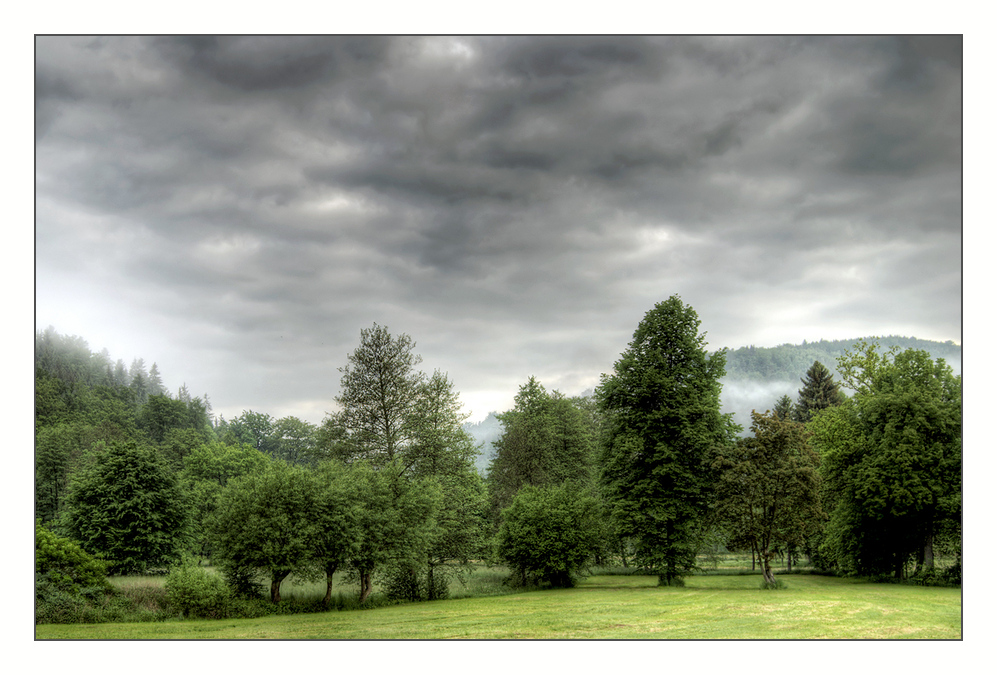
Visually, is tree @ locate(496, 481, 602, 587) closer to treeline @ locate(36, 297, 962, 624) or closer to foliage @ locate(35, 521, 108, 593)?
treeline @ locate(36, 297, 962, 624)

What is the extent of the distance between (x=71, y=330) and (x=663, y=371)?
18.5 m

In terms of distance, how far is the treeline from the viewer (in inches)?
648

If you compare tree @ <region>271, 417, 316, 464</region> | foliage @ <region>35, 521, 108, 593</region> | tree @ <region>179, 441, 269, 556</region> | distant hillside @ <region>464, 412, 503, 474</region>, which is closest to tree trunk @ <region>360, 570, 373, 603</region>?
foliage @ <region>35, 521, 108, 593</region>

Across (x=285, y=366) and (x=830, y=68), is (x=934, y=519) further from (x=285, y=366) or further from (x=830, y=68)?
(x=285, y=366)

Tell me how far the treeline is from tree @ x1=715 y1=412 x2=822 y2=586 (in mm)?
57

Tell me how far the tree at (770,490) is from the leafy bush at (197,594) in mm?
14680

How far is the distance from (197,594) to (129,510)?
8.54 meters

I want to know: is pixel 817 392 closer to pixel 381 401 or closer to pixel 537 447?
pixel 537 447

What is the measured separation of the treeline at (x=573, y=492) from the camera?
16.5 m

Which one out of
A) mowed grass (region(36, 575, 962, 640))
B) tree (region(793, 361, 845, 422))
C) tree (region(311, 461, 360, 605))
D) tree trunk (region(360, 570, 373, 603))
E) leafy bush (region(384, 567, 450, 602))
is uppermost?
tree (region(793, 361, 845, 422))

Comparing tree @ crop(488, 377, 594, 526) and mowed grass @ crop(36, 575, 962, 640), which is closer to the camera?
mowed grass @ crop(36, 575, 962, 640)

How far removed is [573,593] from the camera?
1894cm

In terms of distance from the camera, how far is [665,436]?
1941 centimetres

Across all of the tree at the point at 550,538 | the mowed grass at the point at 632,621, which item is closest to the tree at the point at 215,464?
the tree at the point at 550,538
